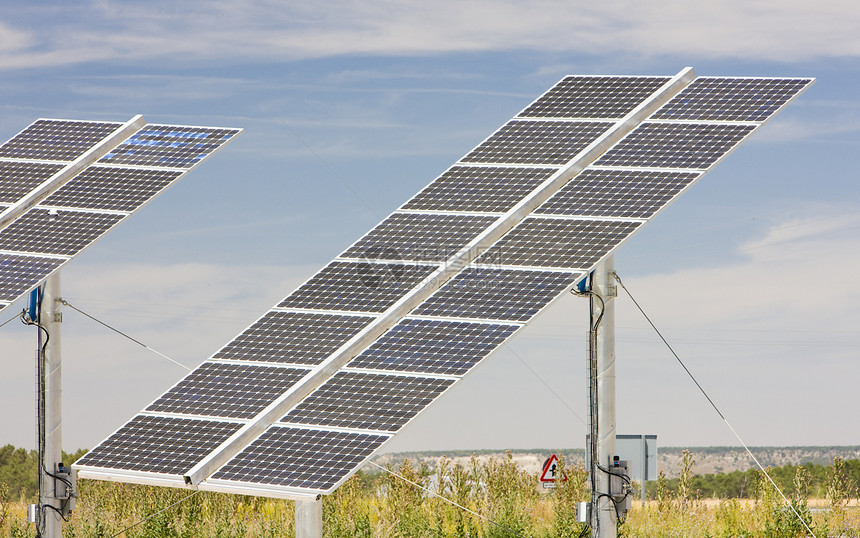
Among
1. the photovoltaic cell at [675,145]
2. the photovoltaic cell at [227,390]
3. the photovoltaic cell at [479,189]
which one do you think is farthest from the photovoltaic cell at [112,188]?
the photovoltaic cell at [675,145]

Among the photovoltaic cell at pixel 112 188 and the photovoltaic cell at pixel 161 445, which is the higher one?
the photovoltaic cell at pixel 112 188

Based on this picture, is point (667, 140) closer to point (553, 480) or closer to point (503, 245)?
point (503, 245)

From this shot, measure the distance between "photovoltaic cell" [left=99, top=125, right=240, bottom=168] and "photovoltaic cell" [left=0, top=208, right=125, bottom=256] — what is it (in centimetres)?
164

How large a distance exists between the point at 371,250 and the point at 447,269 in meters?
1.38

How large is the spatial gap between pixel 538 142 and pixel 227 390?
6914 millimetres

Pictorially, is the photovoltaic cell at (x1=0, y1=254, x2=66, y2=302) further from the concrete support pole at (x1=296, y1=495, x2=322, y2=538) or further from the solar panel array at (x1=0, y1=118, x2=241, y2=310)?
the concrete support pole at (x1=296, y1=495, x2=322, y2=538)

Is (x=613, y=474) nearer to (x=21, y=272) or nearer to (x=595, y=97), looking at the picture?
(x=595, y=97)

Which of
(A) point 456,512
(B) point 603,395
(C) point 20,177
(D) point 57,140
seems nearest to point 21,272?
(C) point 20,177

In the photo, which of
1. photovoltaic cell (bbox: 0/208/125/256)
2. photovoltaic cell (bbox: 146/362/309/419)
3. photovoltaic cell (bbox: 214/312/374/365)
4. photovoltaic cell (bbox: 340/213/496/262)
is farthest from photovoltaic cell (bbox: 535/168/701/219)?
photovoltaic cell (bbox: 0/208/125/256)

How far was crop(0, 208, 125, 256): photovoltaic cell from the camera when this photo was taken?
17766mm

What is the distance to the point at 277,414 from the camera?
13.8m

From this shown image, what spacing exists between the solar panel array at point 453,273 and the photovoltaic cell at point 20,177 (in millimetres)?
6910

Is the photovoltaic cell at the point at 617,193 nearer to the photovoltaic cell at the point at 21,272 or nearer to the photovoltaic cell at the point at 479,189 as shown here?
the photovoltaic cell at the point at 479,189

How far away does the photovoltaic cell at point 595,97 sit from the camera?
17906 millimetres
